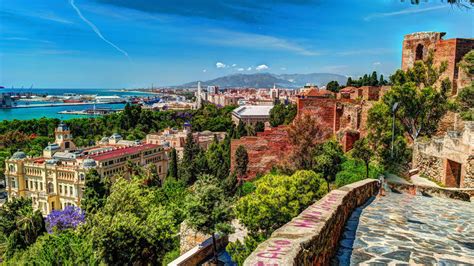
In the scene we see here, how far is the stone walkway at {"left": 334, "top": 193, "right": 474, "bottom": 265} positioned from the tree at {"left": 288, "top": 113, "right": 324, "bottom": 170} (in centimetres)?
1223

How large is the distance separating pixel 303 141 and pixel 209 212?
7.85 metres

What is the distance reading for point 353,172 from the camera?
1662 cm

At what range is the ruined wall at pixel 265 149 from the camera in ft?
75.1

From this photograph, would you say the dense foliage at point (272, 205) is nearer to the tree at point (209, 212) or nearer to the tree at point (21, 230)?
the tree at point (209, 212)

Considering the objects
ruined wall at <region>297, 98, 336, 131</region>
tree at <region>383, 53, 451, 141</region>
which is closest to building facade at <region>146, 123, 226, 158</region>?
ruined wall at <region>297, 98, 336, 131</region>

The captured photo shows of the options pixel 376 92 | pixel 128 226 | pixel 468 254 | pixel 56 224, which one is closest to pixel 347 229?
pixel 468 254

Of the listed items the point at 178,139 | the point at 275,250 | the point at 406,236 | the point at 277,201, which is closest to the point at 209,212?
the point at 277,201

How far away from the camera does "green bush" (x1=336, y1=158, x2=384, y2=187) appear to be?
15.7 metres

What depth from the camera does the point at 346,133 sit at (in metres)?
20.1

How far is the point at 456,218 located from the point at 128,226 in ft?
29.5

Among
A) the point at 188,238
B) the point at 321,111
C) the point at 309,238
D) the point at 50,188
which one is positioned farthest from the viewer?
the point at 50,188

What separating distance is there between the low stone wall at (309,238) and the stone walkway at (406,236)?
0.22 m

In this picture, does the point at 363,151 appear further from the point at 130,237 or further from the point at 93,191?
the point at 93,191

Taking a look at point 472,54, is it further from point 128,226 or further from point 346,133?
point 128,226
